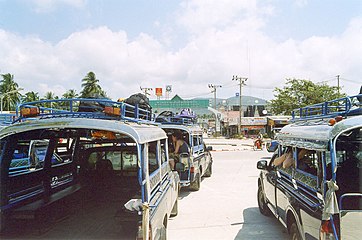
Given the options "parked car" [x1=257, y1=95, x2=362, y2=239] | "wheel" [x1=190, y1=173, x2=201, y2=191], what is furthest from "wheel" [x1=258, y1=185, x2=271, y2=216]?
"wheel" [x1=190, y1=173, x2=201, y2=191]

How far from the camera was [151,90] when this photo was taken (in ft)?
172

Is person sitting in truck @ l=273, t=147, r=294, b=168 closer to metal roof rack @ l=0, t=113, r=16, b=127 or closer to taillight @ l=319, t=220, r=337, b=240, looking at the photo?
taillight @ l=319, t=220, r=337, b=240

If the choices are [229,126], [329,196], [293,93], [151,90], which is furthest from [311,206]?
[229,126]

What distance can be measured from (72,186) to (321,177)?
433 centimetres

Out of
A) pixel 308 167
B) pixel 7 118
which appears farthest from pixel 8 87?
pixel 308 167

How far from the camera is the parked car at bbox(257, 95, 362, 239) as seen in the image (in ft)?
11.2

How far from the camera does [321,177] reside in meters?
3.94

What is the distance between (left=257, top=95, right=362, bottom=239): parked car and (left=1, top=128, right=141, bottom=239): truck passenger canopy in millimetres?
2095

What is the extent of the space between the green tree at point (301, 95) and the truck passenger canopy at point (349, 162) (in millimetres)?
40020

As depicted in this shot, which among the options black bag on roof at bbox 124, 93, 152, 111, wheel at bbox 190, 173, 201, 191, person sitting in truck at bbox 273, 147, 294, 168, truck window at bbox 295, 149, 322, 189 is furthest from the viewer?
wheel at bbox 190, 173, 201, 191

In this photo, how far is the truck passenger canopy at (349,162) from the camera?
4.64 metres

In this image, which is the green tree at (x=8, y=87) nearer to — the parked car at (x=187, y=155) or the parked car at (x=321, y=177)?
the parked car at (x=187, y=155)

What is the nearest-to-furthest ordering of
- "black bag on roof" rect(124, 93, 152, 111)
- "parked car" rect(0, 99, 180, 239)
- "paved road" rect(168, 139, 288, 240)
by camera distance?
1. "parked car" rect(0, 99, 180, 239)
2. "black bag on roof" rect(124, 93, 152, 111)
3. "paved road" rect(168, 139, 288, 240)

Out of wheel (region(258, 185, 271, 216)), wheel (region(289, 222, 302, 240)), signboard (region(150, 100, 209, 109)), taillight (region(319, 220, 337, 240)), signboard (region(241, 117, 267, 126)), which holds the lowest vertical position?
wheel (region(258, 185, 271, 216))
